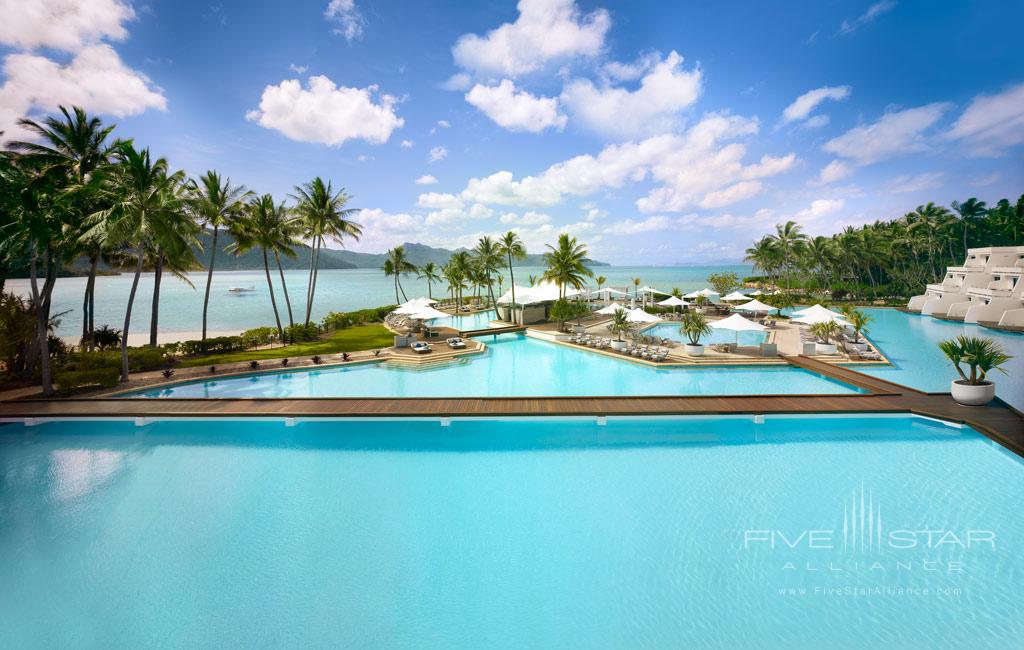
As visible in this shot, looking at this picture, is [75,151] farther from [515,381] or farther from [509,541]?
[509,541]

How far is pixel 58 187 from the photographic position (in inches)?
645

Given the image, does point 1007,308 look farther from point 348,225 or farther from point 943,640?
point 348,225

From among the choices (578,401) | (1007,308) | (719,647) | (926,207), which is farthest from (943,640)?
(926,207)

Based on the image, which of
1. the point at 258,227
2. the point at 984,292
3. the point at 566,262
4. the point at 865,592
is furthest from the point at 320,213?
the point at 984,292

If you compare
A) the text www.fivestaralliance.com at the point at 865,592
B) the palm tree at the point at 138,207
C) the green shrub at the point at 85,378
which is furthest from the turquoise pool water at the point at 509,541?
the palm tree at the point at 138,207

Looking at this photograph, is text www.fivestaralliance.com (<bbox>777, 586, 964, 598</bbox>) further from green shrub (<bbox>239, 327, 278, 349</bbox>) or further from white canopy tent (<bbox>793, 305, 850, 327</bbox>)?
green shrub (<bbox>239, 327, 278, 349</bbox>)

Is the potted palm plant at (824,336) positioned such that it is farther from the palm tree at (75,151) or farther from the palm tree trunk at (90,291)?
the palm tree trunk at (90,291)

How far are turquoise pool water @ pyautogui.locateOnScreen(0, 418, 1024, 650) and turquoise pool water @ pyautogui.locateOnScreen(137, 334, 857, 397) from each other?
3.75 m

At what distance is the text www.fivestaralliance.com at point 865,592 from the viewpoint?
628cm

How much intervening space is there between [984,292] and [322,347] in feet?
152

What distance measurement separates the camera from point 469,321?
36000 mm

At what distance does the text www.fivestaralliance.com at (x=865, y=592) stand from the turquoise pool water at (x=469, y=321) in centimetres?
2616

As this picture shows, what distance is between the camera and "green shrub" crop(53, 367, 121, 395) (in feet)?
50.9

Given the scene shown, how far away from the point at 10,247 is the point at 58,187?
4.07 metres
